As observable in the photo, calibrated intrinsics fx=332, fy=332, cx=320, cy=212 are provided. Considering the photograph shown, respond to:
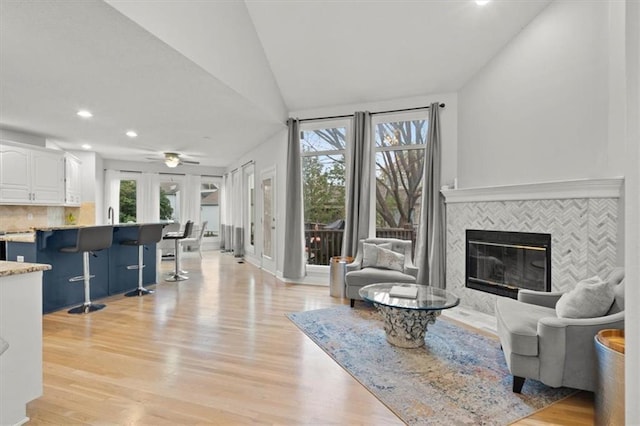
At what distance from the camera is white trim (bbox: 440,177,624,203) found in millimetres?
2789

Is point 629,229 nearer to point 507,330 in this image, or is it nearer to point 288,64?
point 507,330

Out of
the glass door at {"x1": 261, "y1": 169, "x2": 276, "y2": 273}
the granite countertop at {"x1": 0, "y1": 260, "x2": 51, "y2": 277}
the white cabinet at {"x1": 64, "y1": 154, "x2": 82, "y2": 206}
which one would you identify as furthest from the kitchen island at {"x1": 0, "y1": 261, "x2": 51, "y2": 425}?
the white cabinet at {"x1": 64, "y1": 154, "x2": 82, "y2": 206}

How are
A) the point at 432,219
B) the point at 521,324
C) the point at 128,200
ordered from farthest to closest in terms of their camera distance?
the point at 128,200 → the point at 432,219 → the point at 521,324

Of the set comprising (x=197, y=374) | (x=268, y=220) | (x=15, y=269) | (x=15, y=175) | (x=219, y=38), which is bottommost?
(x=197, y=374)

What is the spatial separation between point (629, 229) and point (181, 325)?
369 cm

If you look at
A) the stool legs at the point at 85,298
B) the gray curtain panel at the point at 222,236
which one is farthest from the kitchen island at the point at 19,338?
the gray curtain panel at the point at 222,236

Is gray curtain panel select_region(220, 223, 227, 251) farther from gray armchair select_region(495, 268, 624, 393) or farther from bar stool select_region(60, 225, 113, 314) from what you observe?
gray armchair select_region(495, 268, 624, 393)

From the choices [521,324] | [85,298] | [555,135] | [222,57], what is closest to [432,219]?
[555,135]

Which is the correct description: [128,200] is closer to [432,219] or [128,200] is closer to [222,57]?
[222,57]

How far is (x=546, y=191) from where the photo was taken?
10.7 feet

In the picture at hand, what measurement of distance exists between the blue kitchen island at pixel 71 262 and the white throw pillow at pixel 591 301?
4.95 metres

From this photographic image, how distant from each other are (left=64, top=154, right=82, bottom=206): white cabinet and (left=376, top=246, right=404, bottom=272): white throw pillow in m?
6.17

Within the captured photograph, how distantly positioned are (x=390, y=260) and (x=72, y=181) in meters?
6.72

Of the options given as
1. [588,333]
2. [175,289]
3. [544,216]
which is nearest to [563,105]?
[544,216]
